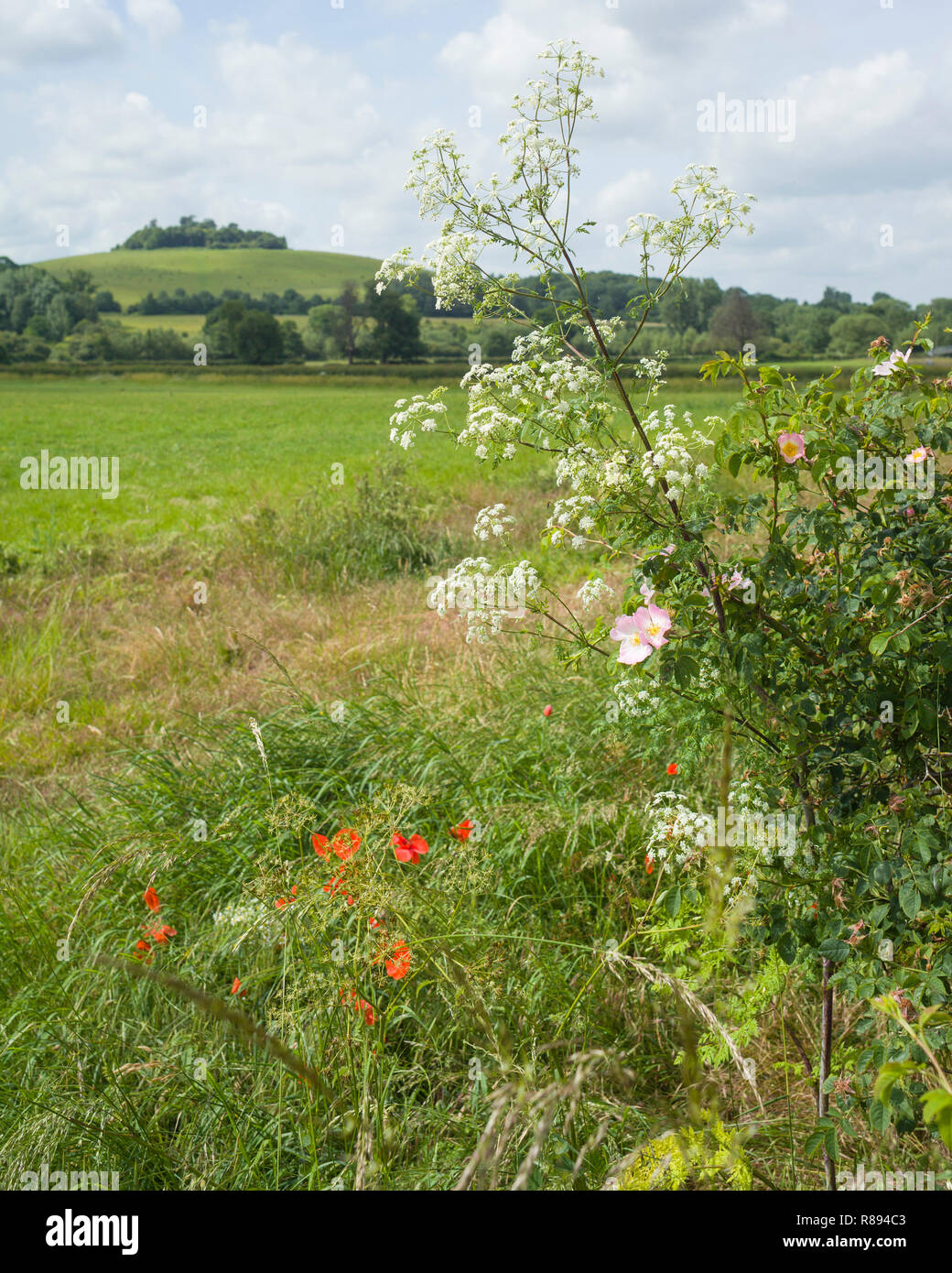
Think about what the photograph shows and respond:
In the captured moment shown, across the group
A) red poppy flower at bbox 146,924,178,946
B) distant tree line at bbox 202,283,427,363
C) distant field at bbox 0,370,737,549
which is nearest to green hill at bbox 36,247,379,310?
distant tree line at bbox 202,283,427,363

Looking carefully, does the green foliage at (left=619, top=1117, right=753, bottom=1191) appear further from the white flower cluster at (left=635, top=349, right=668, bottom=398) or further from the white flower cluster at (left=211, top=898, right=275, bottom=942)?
the white flower cluster at (left=635, top=349, right=668, bottom=398)

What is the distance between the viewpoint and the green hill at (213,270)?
290 ft

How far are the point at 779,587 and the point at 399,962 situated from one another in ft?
3.53

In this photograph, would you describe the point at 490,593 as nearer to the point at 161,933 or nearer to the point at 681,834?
the point at 681,834

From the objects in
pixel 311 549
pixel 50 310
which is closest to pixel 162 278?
pixel 50 310

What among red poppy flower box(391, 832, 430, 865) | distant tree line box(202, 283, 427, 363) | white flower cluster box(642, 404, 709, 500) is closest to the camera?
white flower cluster box(642, 404, 709, 500)

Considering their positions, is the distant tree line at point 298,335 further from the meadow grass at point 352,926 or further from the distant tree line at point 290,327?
the meadow grass at point 352,926

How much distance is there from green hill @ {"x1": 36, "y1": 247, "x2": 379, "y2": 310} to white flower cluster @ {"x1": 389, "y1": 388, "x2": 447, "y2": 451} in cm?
8978

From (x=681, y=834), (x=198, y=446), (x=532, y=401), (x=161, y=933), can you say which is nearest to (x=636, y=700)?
(x=681, y=834)

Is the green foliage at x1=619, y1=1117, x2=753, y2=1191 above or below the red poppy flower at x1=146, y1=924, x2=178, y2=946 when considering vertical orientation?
above

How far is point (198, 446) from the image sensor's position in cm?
2341

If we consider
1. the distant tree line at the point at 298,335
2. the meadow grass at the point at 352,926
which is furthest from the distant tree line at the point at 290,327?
the meadow grass at the point at 352,926

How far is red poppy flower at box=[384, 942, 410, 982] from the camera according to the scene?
69.3 inches
